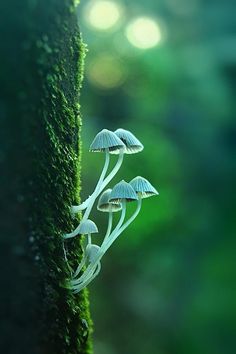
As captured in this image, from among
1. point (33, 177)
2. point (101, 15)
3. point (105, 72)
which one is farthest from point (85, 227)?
point (101, 15)

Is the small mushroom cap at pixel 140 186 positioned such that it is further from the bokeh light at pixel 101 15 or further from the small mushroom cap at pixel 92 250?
the bokeh light at pixel 101 15

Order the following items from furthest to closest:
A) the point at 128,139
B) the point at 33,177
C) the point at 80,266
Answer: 1. the point at 128,139
2. the point at 80,266
3. the point at 33,177

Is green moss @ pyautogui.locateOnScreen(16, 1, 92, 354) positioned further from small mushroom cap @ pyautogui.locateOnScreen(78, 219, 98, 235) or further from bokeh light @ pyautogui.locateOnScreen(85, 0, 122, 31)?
bokeh light @ pyautogui.locateOnScreen(85, 0, 122, 31)

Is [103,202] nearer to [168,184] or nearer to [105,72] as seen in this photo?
[168,184]

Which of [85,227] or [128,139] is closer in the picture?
[85,227]

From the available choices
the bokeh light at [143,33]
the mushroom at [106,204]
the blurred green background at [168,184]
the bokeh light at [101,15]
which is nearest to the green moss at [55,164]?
the mushroom at [106,204]
